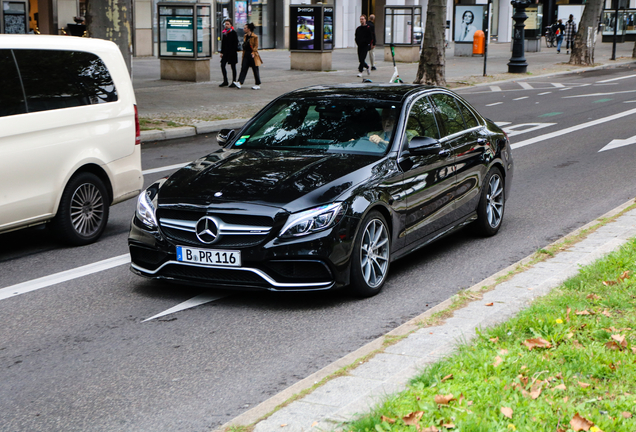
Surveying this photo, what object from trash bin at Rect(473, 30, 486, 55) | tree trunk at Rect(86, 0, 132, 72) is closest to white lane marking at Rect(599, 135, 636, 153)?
tree trunk at Rect(86, 0, 132, 72)

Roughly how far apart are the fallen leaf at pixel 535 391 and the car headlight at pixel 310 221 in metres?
2.15

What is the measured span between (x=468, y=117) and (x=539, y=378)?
4442 mm

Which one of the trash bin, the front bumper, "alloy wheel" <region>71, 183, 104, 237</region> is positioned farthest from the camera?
the trash bin

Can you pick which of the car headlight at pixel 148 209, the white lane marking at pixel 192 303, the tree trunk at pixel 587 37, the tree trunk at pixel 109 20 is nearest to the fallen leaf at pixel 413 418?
the white lane marking at pixel 192 303

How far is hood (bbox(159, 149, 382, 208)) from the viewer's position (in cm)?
600

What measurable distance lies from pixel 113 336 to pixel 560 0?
250 ft

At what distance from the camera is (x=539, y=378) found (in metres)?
4.25

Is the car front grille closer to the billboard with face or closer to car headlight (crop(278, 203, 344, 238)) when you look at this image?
car headlight (crop(278, 203, 344, 238))

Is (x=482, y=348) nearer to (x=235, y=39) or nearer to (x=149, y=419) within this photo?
(x=149, y=419)

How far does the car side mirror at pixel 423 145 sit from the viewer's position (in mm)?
6836

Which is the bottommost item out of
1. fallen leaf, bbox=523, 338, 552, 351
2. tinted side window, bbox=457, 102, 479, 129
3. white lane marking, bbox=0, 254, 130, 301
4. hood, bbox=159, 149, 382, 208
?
white lane marking, bbox=0, 254, 130, 301

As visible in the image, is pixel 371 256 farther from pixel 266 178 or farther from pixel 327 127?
pixel 327 127

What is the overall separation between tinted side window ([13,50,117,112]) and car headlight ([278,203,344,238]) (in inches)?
113

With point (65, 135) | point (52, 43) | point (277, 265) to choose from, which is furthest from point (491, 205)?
point (52, 43)
